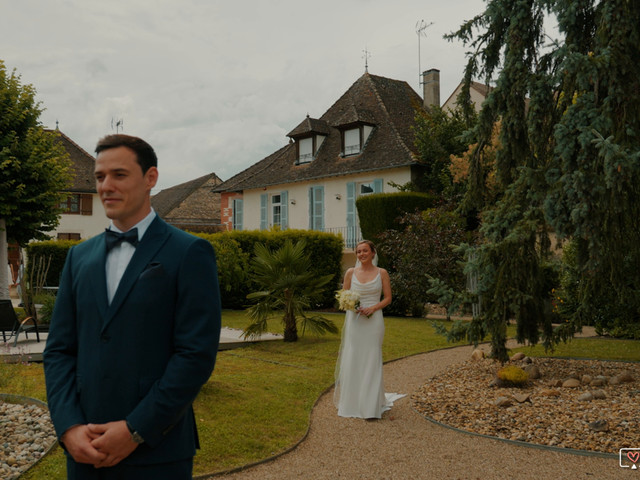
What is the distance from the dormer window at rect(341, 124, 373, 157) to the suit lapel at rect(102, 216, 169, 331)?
24545 millimetres

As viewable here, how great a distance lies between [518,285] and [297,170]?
21.8 meters

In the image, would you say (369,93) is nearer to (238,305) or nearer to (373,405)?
(238,305)

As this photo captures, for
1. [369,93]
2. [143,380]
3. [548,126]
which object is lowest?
[143,380]

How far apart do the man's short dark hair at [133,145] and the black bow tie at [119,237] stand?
0.26 m

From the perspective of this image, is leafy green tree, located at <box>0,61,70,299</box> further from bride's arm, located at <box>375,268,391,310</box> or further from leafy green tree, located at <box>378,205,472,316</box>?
bride's arm, located at <box>375,268,391,310</box>

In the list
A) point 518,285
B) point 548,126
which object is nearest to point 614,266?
point 518,285

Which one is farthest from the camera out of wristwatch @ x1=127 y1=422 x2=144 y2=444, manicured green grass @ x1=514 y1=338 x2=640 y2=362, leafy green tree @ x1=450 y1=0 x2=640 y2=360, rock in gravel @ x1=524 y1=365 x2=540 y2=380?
manicured green grass @ x1=514 y1=338 x2=640 y2=362

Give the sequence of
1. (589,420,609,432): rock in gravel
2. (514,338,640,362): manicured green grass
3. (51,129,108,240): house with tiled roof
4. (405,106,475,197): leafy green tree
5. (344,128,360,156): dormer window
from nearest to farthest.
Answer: (589,420,609,432): rock in gravel → (514,338,640,362): manicured green grass → (405,106,475,197): leafy green tree → (344,128,360,156): dormer window → (51,129,108,240): house with tiled roof

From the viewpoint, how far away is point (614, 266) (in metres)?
7.86

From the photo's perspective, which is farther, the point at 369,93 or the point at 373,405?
the point at 369,93

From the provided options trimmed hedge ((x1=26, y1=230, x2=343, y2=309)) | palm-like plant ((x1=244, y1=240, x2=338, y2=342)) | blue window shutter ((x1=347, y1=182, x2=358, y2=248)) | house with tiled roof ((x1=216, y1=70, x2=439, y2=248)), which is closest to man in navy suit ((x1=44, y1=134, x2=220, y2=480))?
palm-like plant ((x1=244, y1=240, x2=338, y2=342))

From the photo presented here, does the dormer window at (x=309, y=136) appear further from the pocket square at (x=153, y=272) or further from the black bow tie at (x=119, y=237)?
the pocket square at (x=153, y=272)

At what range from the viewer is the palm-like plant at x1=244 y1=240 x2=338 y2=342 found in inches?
476

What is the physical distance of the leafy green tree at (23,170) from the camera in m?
17.3
